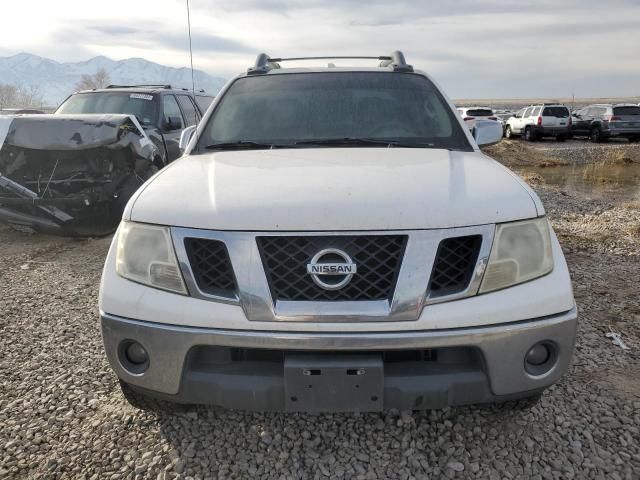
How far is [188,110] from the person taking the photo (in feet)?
27.7

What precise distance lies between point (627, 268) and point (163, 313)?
4.51 metres

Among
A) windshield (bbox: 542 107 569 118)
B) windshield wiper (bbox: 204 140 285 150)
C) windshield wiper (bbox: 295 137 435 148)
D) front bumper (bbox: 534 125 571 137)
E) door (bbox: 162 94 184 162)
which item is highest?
windshield wiper (bbox: 295 137 435 148)

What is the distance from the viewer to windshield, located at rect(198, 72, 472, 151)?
9.78 ft

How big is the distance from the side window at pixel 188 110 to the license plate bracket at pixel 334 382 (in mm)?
6948

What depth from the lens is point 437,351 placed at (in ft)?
6.40

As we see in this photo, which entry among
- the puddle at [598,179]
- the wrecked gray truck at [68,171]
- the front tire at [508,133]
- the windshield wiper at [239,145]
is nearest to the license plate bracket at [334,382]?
the windshield wiper at [239,145]

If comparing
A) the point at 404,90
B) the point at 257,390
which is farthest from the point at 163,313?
the point at 404,90

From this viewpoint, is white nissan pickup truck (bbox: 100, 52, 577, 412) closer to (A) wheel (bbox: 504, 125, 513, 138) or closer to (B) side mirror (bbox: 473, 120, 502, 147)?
(B) side mirror (bbox: 473, 120, 502, 147)

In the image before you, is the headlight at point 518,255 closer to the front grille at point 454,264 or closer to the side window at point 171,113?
the front grille at point 454,264

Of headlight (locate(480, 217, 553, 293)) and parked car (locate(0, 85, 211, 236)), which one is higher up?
headlight (locate(480, 217, 553, 293))

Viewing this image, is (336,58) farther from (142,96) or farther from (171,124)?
(142,96)

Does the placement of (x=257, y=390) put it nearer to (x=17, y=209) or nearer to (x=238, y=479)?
(x=238, y=479)

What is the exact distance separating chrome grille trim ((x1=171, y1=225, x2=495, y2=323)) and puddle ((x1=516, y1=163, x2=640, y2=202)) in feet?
30.7

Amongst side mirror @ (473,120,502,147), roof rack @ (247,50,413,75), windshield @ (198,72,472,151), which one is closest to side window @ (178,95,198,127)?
roof rack @ (247,50,413,75)
